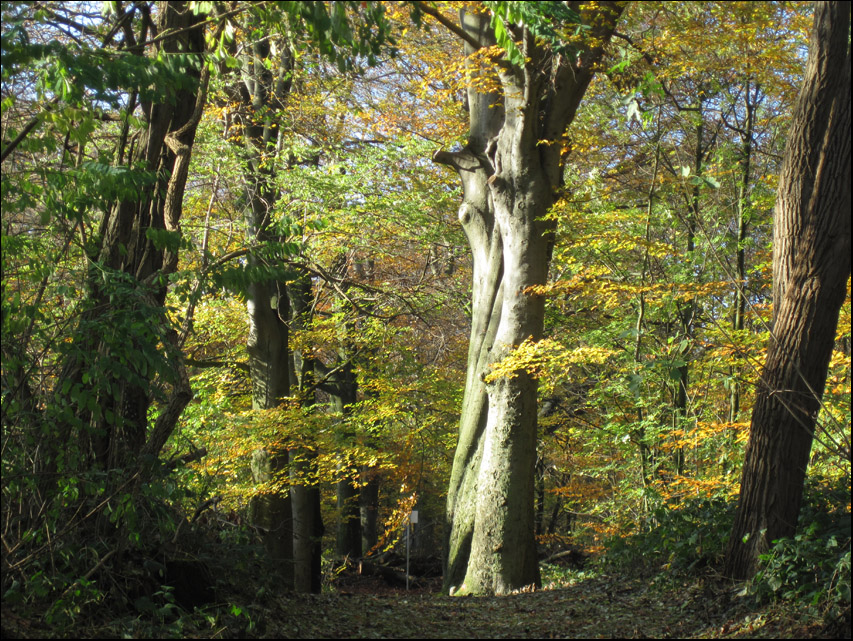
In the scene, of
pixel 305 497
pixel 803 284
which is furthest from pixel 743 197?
pixel 305 497

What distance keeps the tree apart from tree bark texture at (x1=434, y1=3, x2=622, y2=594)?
3327 mm

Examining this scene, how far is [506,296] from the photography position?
9.59m

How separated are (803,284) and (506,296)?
4.17m

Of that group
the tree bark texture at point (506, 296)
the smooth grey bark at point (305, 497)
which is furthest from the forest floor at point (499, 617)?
the smooth grey bark at point (305, 497)

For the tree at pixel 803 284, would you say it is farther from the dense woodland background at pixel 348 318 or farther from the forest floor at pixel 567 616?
the forest floor at pixel 567 616

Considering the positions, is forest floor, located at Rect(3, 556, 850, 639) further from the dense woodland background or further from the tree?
the tree

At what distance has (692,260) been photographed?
1009 centimetres

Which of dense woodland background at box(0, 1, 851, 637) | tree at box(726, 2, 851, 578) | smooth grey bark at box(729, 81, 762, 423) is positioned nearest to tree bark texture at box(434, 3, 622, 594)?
dense woodland background at box(0, 1, 851, 637)

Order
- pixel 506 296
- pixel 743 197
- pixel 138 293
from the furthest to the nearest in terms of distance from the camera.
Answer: pixel 743 197
pixel 506 296
pixel 138 293

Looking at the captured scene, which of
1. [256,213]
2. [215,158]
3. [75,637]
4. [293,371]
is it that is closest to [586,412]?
[293,371]

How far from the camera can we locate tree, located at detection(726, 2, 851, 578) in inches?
227

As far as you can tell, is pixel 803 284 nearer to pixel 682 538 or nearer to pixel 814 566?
pixel 814 566

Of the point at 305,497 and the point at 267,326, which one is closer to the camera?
the point at 267,326

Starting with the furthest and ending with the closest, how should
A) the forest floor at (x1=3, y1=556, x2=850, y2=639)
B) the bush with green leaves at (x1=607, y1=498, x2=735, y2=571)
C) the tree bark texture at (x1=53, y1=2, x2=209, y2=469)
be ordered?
the bush with green leaves at (x1=607, y1=498, x2=735, y2=571) → the forest floor at (x1=3, y1=556, x2=850, y2=639) → the tree bark texture at (x1=53, y1=2, x2=209, y2=469)
